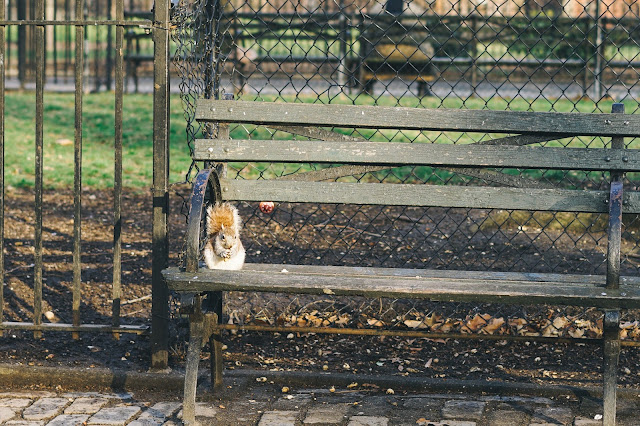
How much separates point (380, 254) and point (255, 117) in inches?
69.2

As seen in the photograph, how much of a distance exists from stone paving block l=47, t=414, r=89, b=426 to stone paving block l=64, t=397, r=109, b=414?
0.05 m

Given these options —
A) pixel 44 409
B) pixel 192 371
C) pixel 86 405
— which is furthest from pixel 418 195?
pixel 44 409

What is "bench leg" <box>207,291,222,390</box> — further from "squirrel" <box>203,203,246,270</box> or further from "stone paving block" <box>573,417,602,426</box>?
"stone paving block" <box>573,417,602,426</box>

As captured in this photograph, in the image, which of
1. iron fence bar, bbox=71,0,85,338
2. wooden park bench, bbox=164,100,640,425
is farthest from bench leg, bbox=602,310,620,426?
iron fence bar, bbox=71,0,85,338

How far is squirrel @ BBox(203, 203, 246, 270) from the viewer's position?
3613mm

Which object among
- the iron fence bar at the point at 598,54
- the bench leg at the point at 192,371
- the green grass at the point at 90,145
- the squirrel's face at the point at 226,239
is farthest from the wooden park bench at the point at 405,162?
the green grass at the point at 90,145

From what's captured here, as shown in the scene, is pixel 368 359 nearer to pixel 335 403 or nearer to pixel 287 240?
pixel 335 403

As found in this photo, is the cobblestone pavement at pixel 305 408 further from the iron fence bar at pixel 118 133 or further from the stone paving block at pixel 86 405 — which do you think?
the iron fence bar at pixel 118 133

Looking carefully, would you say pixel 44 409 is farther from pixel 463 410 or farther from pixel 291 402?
pixel 463 410

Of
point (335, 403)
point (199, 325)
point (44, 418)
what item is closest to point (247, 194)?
point (199, 325)

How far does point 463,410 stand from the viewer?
137 inches

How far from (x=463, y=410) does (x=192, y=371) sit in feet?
3.65

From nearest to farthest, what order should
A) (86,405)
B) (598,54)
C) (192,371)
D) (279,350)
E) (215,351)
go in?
1. (192,371)
2. (86,405)
3. (215,351)
4. (279,350)
5. (598,54)

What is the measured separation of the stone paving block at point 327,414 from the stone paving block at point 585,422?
0.91 metres
